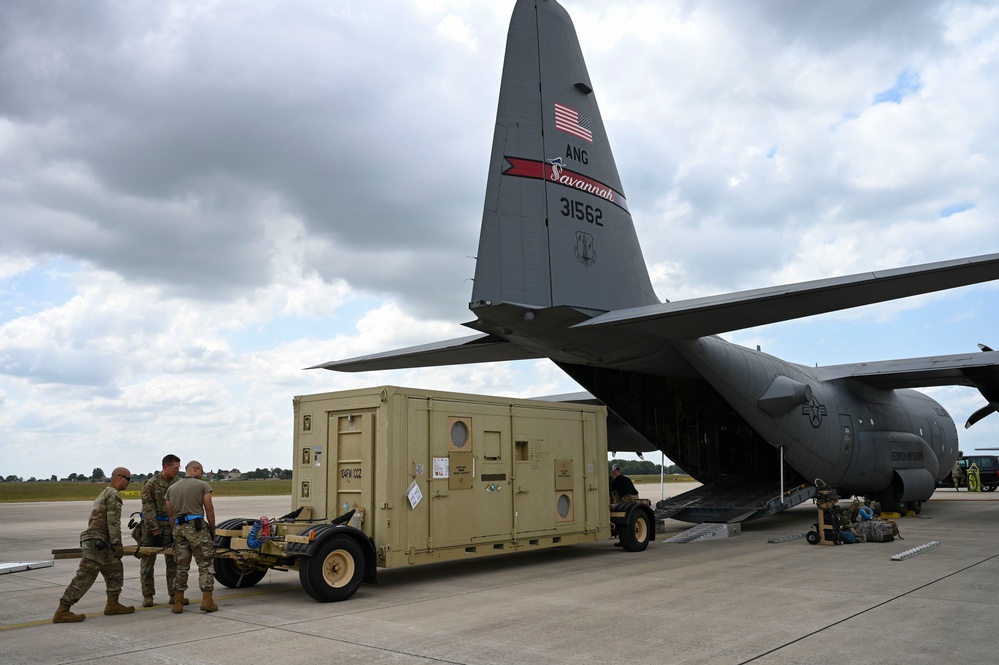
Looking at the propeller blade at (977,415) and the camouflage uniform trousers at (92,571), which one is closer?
the camouflage uniform trousers at (92,571)

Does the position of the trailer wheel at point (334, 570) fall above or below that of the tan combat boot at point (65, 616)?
above

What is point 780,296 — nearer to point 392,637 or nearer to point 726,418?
point 392,637

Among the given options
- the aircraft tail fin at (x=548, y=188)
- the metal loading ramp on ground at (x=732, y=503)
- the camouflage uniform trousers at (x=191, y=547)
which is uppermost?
the aircraft tail fin at (x=548, y=188)

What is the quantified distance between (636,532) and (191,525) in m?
7.63

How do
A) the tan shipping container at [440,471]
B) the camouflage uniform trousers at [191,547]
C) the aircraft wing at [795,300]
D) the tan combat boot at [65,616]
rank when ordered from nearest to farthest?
the tan combat boot at [65,616], the camouflage uniform trousers at [191,547], the tan shipping container at [440,471], the aircraft wing at [795,300]

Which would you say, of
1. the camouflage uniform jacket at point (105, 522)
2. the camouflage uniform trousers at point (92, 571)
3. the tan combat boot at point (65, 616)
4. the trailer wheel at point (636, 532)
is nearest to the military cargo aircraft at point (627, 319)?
the trailer wheel at point (636, 532)

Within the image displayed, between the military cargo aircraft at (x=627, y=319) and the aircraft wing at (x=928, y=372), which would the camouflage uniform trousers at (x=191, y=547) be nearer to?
the military cargo aircraft at (x=627, y=319)

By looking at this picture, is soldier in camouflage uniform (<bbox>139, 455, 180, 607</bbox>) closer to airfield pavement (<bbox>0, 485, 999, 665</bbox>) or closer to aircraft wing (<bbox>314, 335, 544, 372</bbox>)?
airfield pavement (<bbox>0, 485, 999, 665</bbox>)

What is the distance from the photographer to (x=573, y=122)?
40.8ft

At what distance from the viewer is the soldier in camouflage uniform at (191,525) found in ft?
26.3

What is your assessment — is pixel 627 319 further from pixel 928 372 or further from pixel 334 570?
pixel 928 372

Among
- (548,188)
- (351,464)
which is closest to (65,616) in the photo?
(351,464)

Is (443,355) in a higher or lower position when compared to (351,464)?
higher

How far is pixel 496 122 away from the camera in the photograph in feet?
37.8
